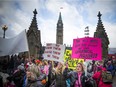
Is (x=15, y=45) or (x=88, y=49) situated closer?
(x=88, y=49)

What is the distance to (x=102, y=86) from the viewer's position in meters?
5.46

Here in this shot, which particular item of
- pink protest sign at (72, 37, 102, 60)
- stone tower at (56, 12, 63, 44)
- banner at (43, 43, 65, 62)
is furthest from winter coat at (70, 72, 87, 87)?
stone tower at (56, 12, 63, 44)

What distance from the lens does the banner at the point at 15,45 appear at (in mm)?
6656

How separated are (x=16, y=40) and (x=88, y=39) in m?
2.74

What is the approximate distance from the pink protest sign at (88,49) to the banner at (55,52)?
0.60 m

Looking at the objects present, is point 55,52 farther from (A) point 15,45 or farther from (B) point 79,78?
(B) point 79,78

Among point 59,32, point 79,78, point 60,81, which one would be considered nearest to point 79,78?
point 79,78

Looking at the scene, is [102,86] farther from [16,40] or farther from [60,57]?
[16,40]

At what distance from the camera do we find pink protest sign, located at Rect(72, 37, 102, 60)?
A: 656cm

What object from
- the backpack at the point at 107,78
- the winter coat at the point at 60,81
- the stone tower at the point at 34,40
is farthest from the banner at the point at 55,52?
the stone tower at the point at 34,40

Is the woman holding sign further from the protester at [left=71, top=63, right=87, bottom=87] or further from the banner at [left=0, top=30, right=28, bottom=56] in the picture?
the banner at [left=0, top=30, right=28, bottom=56]

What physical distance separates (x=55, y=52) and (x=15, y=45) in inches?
60.8

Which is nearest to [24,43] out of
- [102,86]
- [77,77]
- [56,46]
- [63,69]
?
[56,46]

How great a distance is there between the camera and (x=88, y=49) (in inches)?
262
